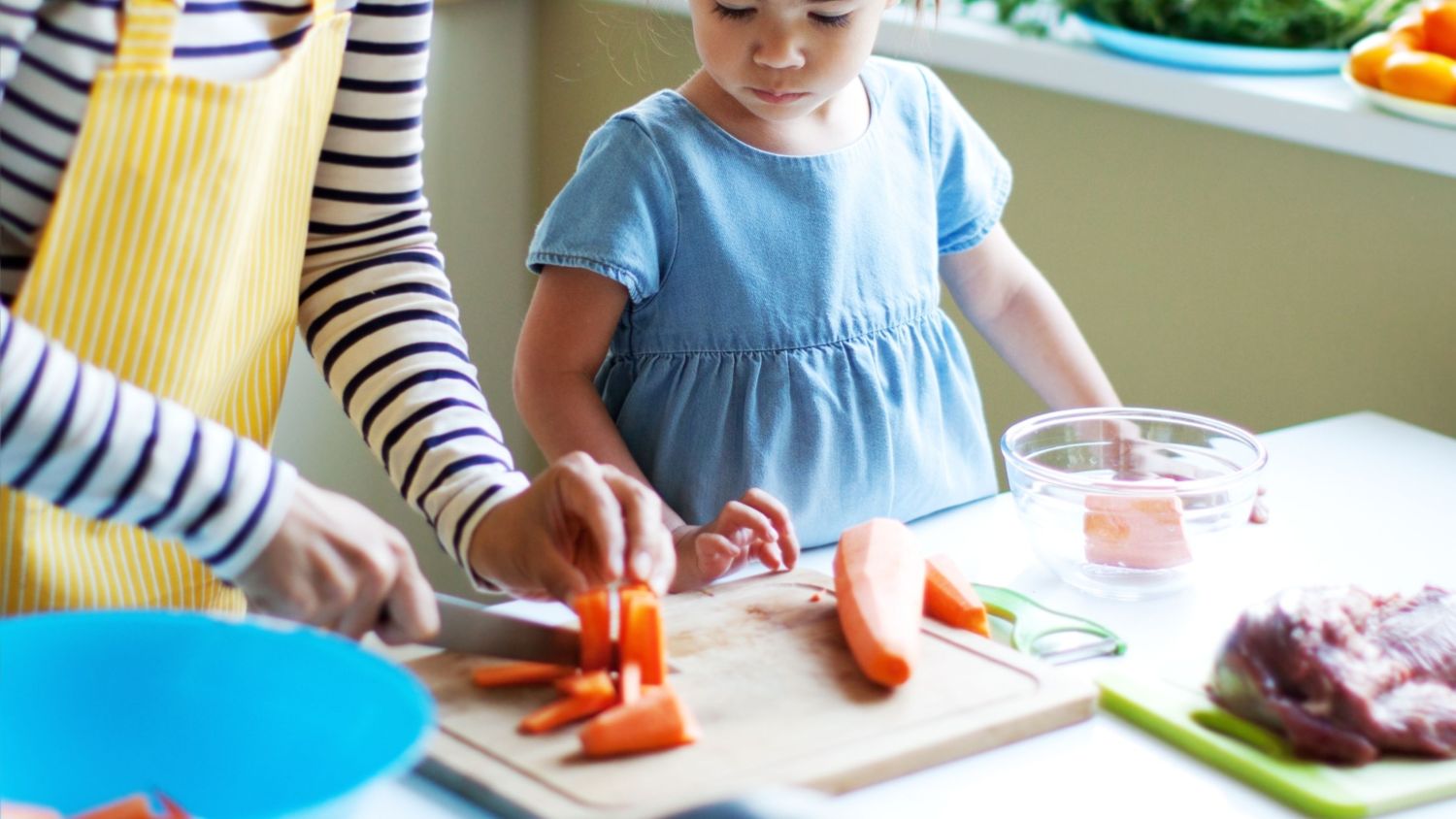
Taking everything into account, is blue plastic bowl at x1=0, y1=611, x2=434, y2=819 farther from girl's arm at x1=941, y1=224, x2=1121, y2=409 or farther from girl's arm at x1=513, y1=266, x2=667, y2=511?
girl's arm at x1=941, y1=224, x2=1121, y2=409

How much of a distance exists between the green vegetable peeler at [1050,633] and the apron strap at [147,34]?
2.04ft

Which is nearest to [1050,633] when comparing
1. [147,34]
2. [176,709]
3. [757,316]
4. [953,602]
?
[953,602]

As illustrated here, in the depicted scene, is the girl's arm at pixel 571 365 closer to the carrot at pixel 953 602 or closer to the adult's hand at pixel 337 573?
the carrot at pixel 953 602

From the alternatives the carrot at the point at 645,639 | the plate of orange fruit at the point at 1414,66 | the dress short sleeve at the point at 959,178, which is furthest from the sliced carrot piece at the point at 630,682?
the plate of orange fruit at the point at 1414,66

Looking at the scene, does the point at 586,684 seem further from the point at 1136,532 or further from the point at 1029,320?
the point at 1029,320

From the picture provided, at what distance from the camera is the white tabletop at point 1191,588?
0.90 meters

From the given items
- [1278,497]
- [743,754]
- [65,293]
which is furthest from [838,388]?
[65,293]

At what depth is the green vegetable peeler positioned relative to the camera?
1.07 metres

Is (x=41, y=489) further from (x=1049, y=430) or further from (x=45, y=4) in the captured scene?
(x=1049, y=430)

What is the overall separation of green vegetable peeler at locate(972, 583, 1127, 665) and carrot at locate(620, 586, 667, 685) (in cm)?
25

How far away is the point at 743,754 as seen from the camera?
0.90 metres

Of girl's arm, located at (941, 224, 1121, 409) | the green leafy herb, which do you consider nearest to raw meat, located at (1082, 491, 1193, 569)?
girl's arm, located at (941, 224, 1121, 409)

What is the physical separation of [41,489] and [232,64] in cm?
29

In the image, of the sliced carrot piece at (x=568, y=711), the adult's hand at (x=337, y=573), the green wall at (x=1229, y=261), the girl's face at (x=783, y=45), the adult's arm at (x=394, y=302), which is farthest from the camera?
the green wall at (x=1229, y=261)
